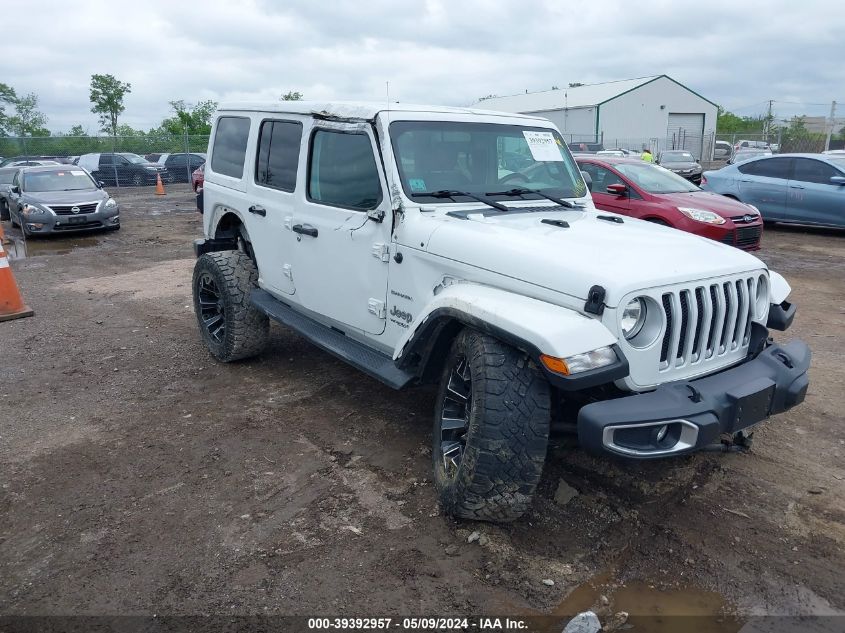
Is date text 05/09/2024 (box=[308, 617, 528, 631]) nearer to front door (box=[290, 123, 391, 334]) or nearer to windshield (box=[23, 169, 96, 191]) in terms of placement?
front door (box=[290, 123, 391, 334])

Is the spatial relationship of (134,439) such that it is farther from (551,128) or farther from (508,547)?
(551,128)

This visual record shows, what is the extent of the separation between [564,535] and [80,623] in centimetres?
222

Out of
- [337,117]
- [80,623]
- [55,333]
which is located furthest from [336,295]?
[55,333]

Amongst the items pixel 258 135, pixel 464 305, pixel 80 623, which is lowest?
pixel 80 623

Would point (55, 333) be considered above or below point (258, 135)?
below

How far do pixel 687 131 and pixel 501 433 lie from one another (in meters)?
48.4

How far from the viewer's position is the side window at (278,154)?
15.9ft

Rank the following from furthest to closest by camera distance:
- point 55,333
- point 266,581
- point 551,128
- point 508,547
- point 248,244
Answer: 1. point 55,333
2. point 248,244
3. point 551,128
4. point 508,547
5. point 266,581

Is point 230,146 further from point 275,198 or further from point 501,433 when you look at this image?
point 501,433

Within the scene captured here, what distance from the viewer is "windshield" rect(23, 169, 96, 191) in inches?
560

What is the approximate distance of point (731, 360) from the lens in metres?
3.46

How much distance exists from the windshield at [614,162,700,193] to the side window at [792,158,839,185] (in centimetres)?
339

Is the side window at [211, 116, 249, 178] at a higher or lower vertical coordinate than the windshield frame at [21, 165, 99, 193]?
higher

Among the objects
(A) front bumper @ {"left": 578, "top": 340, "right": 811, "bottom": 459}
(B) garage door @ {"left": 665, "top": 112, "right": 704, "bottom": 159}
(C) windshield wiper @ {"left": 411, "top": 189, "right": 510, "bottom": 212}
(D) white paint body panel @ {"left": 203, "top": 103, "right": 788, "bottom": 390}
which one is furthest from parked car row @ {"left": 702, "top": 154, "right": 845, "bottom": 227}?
(B) garage door @ {"left": 665, "top": 112, "right": 704, "bottom": 159}
